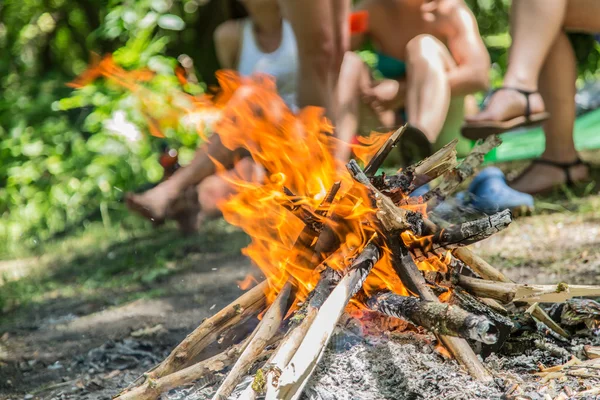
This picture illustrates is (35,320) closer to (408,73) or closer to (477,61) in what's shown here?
(408,73)

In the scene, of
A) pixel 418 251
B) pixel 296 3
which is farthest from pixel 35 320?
pixel 418 251

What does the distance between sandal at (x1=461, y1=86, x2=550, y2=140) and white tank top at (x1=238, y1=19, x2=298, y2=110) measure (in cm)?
130

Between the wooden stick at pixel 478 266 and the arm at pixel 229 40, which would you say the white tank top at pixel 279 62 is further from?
the wooden stick at pixel 478 266

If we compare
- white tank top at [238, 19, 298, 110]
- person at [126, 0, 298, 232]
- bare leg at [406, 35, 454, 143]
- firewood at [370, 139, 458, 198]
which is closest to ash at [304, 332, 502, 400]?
firewood at [370, 139, 458, 198]

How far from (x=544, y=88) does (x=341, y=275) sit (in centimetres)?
278

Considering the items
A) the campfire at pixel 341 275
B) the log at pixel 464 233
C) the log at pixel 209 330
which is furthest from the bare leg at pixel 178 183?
the log at pixel 464 233

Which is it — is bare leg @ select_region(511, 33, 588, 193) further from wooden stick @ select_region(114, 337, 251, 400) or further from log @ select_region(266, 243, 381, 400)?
wooden stick @ select_region(114, 337, 251, 400)

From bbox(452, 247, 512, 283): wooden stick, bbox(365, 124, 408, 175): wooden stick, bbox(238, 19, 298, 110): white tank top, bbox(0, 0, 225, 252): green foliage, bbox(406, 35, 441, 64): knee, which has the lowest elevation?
bbox(0, 0, 225, 252): green foliage

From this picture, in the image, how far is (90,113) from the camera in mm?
5500

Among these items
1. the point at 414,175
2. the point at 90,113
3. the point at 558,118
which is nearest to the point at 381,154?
the point at 414,175

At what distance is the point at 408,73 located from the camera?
390 cm

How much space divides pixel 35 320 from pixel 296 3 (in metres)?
1.77

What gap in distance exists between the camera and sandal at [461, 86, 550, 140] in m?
3.23

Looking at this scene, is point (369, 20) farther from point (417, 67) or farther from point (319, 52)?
point (319, 52)
